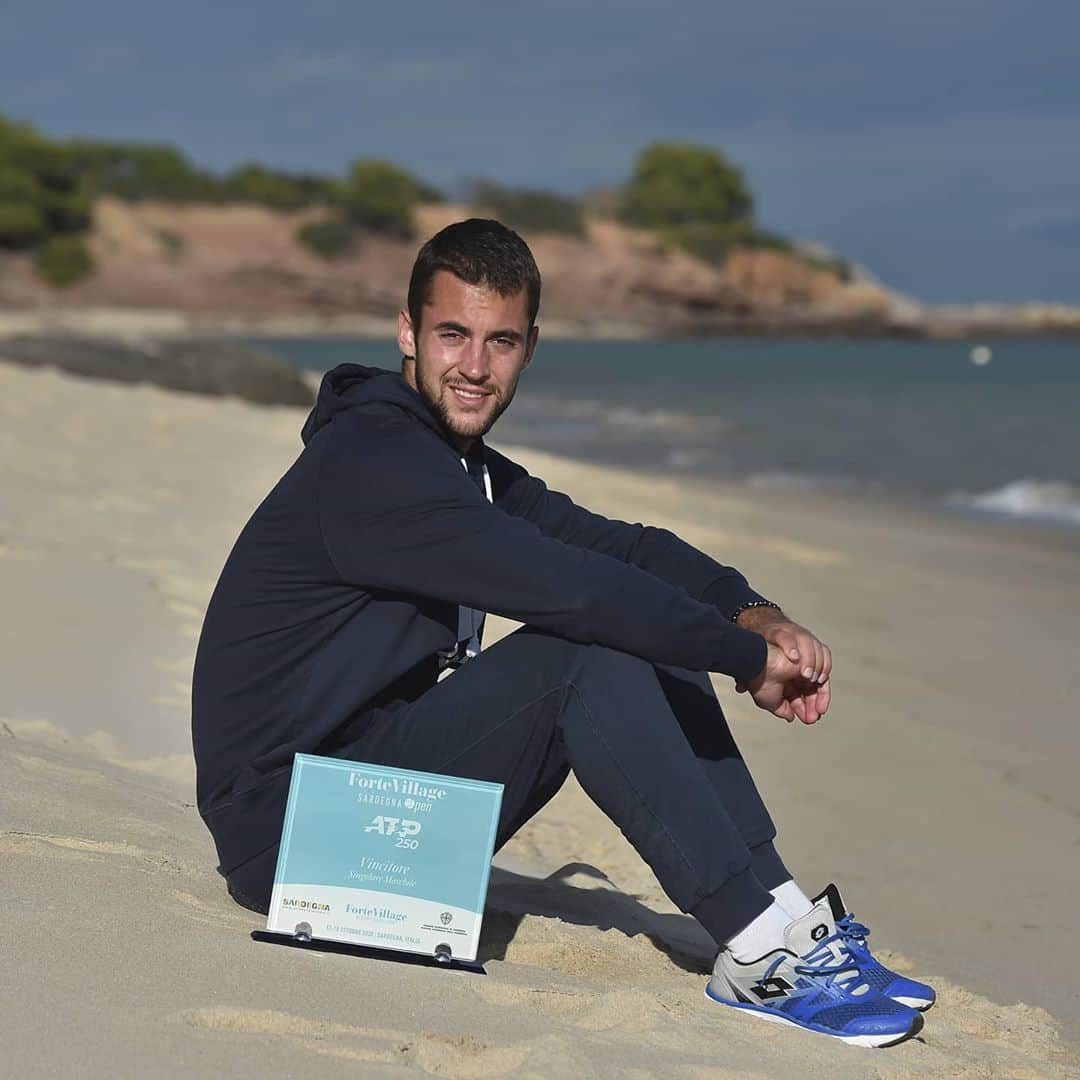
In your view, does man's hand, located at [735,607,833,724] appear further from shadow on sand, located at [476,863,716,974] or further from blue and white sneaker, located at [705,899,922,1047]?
shadow on sand, located at [476,863,716,974]

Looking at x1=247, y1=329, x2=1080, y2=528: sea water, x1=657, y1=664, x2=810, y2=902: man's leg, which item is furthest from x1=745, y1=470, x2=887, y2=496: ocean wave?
x1=657, y1=664, x2=810, y2=902: man's leg

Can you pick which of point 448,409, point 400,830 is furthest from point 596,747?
point 448,409

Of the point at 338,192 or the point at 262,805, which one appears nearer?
the point at 262,805

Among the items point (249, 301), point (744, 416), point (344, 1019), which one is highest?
point (249, 301)

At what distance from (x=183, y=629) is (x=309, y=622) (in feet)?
8.50

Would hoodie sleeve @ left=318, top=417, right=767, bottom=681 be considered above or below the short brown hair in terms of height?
below

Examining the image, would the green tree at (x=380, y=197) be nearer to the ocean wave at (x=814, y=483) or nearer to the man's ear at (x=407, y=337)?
the ocean wave at (x=814, y=483)

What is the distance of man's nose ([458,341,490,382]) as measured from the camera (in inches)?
109

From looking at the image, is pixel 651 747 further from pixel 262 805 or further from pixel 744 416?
pixel 744 416

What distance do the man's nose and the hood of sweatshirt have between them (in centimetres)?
10

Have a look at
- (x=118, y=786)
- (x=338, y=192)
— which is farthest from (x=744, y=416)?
(x=338, y=192)

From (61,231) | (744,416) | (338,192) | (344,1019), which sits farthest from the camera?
(338,192)

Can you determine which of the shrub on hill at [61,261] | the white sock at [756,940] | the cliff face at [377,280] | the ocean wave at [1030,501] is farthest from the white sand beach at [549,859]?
the cliff face at [377,280]

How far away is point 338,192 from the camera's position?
7638 cm
